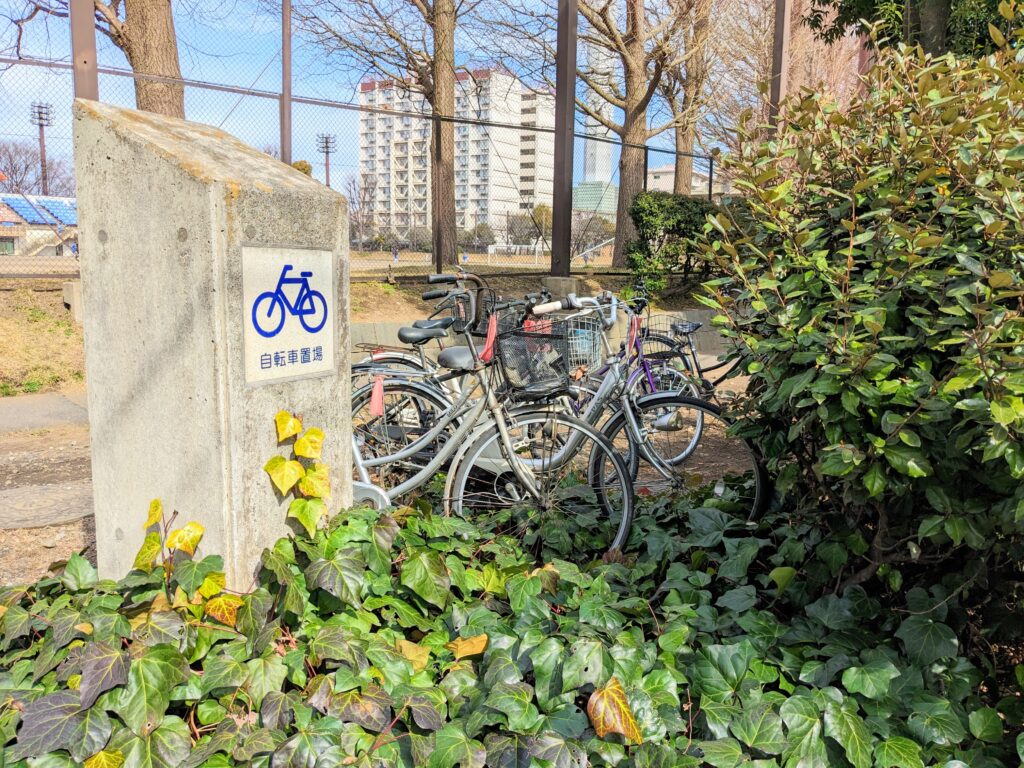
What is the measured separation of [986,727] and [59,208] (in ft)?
35.3

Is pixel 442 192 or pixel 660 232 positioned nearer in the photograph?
pixel 442 192

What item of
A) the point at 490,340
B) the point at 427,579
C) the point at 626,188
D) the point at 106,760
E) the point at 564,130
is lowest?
the point at 106,760

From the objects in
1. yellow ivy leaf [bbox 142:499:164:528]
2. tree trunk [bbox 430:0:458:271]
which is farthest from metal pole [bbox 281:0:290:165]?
yellow ivy leaf [bbox 142:499:164:528]

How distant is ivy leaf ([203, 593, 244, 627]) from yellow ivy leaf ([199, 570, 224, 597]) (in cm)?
2

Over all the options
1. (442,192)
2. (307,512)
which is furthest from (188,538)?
(442,192)

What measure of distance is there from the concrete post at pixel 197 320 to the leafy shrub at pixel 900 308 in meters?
1.35

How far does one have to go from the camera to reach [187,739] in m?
2.03

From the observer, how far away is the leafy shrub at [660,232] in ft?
38.0

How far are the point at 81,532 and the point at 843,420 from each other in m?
3.40

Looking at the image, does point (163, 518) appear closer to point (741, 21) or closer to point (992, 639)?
point (992, 639)

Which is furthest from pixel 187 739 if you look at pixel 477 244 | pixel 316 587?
pixel 477 244

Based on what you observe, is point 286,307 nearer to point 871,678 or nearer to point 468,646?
point 468,646

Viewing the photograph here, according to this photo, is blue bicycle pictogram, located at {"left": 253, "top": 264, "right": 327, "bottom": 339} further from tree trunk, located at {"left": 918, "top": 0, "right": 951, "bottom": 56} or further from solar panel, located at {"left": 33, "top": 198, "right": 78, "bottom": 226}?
solar panel, located at {"left": 33, "top": 198, "right": 78, "bottom": 226}

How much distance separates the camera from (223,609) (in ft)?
7.86
